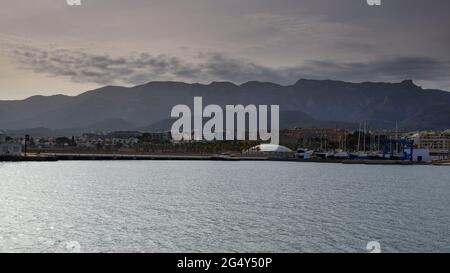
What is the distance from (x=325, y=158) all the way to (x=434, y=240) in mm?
141378

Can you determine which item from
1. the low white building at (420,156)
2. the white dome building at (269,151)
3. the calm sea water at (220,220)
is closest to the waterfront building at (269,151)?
the white dome building at (269,151)

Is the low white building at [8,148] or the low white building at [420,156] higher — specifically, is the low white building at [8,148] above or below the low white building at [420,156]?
above

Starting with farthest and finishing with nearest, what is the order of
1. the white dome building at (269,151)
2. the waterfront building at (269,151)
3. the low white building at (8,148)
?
the white dome building at (269,151) → the waterfront building at (269,151) → the low white building at (8,148)

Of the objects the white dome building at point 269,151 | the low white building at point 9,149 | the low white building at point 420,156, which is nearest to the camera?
the low white building at point 9,149

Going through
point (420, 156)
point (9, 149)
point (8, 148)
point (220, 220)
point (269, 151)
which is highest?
point (8, 148)

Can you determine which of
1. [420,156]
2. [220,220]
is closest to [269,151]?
[420,156]

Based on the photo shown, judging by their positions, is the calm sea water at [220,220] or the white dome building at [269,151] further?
the white dome building at [269,151]

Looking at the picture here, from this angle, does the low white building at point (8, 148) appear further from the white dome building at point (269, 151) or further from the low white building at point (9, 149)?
the white dome building at point (269, 151)

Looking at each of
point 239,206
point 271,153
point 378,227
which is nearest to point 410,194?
point 239,206

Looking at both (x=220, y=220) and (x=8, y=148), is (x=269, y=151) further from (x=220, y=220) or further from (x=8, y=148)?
(x=220, y=220)

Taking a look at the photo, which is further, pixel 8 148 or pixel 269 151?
pixel 269 151

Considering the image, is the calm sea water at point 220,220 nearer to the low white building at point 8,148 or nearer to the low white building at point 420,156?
the low white building at point 8,148

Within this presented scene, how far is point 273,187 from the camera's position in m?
66.2

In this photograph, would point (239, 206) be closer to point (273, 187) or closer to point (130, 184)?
point (273, 187)
